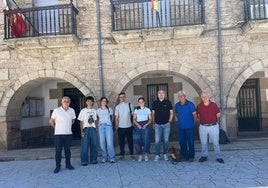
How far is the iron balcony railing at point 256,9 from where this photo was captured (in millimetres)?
8172

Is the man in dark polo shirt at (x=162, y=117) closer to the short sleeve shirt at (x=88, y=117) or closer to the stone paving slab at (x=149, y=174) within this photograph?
the stone paving slab at (x=149, y=174)

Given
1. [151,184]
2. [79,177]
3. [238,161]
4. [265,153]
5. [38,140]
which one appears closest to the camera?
[151,184]

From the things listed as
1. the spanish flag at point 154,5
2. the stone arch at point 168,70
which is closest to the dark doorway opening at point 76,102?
the stone arch at point 168,70

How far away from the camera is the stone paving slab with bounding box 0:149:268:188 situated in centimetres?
512

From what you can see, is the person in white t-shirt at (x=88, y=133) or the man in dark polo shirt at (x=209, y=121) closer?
the man in dark polo shirt at (x=209, y=121)

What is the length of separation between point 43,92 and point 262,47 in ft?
25.7

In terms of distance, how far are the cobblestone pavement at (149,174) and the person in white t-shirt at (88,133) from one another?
0.24 m

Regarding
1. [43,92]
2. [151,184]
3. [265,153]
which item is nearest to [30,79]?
[43,92]

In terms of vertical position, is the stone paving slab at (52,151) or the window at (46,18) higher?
the window at (46,18)

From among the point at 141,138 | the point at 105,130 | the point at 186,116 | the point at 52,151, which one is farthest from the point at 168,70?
the point at 52,151

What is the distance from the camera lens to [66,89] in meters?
11.4

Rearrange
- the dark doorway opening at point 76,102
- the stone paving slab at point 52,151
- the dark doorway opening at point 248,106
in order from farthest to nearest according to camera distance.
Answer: the dark doorway opening at point 76,102 < the dark doorway opening at point 248,106 < the stone paving slab at point 52,151

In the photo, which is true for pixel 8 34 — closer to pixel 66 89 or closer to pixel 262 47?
pixel 66 89

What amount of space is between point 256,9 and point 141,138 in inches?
201
